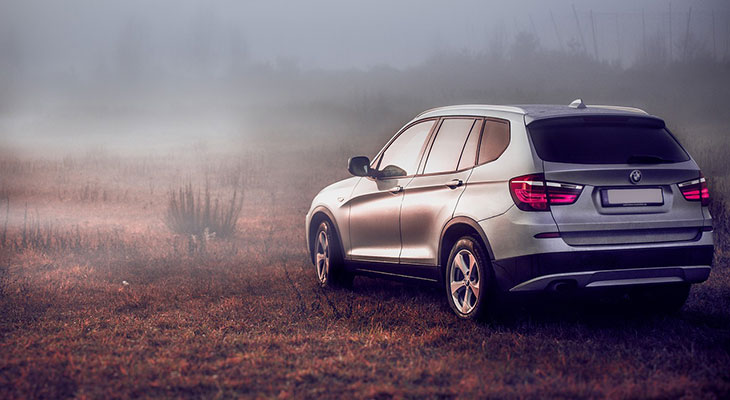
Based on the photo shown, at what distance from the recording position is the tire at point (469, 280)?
6.63 metres

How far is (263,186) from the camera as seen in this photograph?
33156 millimetres

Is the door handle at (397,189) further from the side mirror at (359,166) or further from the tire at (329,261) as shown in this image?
the tire at (329,261)

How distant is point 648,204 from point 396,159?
9.25 ft

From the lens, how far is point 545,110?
6.93m

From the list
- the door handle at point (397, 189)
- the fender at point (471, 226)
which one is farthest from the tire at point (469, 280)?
the door handle at point (397, 189)

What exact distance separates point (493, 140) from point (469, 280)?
121 cm

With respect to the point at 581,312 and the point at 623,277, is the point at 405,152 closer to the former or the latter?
the point at 581,312

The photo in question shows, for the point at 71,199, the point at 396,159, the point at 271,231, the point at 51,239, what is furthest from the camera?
the point at 71,199

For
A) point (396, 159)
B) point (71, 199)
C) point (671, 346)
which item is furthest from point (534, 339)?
point (71, 199)

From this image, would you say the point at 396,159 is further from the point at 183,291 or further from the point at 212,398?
the point at 212,398

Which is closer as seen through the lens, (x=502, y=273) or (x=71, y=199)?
(x=502, y=273)

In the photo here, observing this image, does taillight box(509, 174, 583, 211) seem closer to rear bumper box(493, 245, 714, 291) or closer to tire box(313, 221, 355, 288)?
rear bumper box(493, 245, 714, 291)

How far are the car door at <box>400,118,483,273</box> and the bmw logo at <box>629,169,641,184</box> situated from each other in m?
1.32

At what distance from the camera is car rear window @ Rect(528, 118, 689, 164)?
20.9ft
